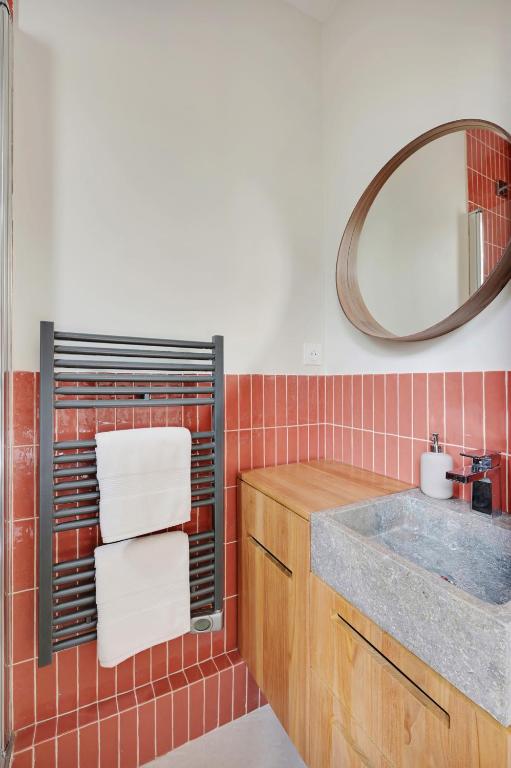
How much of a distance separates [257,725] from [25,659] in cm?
81

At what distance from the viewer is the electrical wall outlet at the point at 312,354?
1454 millimetres

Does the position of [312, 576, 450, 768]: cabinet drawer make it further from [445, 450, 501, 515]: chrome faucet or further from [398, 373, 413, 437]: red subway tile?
[398, 373, 413, 437]: red subway tile

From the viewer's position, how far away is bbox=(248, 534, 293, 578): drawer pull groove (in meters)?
0.99

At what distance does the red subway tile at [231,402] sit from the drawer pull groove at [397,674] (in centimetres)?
68

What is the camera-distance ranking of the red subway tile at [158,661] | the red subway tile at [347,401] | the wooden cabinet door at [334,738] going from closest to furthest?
the wooden cabinet door at [334,738]
the red subway tile at [158,661]
the red subway tile at [347,401]

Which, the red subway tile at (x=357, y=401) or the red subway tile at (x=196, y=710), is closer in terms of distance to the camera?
the red subway tile at (x=196, y=710)

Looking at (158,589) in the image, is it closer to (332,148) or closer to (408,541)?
(408,541)

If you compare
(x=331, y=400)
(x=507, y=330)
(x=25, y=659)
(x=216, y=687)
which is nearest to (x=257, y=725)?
(x=216, y=687)

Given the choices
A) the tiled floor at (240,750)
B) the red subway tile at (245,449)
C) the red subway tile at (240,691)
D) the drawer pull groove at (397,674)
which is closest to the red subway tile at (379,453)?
the red subway tile at (245,449)

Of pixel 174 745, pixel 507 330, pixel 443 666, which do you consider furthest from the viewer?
pixel 174 745

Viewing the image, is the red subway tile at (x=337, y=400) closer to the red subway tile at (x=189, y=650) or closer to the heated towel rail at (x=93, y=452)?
the heated towel rail at (x=93, y=452)

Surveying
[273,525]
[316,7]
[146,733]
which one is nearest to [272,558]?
[273,525]

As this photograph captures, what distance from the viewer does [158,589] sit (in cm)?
105

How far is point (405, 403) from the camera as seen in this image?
3.78ft
